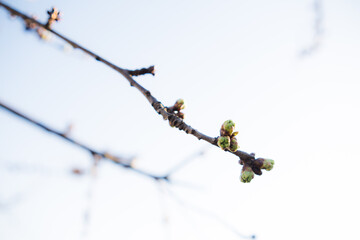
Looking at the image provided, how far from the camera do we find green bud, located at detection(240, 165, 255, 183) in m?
1.32

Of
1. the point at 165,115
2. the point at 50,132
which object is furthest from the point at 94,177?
the point at 165,115

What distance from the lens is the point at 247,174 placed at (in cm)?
132

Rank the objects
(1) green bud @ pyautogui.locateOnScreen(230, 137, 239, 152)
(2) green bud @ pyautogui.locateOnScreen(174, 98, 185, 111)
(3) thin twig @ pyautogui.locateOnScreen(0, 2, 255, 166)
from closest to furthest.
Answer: (3) thin twig @ pyautogui.locateOnScreen(0, 2, 255, 166), (1) green bud @ pyautogui.locateOnScreen(230, 137, 239, 152), (2) green bud @ pyautogui.locateOnScreen(174, 98, 185, 111)

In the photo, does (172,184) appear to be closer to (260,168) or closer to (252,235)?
(252,235)

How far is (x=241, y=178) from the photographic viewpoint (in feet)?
4.48

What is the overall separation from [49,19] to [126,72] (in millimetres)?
787

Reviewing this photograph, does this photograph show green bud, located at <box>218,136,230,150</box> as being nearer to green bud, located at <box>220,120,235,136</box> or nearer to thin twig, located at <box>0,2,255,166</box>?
thin twig, located at <box>0,2,255,166</box>

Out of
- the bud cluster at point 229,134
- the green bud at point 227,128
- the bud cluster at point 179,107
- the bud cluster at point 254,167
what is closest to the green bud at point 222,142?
the bud cluster at point 229,134

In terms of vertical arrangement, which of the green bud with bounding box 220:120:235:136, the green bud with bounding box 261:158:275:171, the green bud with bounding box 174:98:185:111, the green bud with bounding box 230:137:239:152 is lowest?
the green bud with bounding box 261:158:275:171

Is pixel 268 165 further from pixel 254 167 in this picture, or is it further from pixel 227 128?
pixel 227 128

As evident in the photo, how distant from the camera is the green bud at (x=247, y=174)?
4.33 feet

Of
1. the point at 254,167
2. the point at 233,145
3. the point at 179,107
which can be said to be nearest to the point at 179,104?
the point at 179,107

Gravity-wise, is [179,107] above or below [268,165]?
above

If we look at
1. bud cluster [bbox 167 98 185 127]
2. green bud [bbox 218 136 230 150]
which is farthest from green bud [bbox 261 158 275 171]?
bud cluster [bbox 167 98 185 127]
